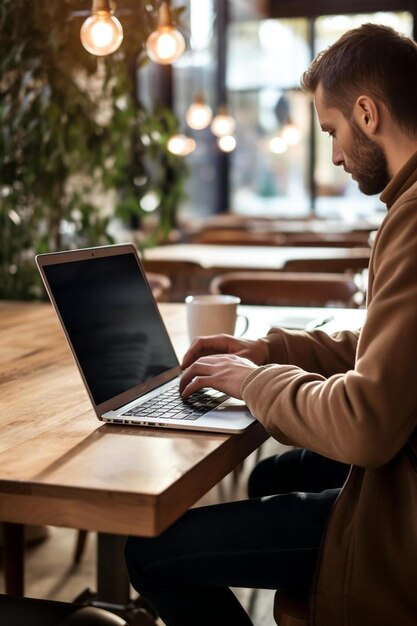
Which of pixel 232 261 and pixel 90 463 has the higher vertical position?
pixel 90 463

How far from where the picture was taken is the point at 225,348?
1.62 m

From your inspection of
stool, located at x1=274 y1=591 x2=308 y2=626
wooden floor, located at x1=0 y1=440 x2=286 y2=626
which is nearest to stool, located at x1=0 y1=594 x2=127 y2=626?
stool, located at x1=274 y1=591 x2=308 y2=626

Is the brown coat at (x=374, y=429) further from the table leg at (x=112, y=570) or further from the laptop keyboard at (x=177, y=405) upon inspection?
the table leg at (x=112, y=570)

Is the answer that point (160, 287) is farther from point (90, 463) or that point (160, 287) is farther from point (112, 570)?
point (90, 463)

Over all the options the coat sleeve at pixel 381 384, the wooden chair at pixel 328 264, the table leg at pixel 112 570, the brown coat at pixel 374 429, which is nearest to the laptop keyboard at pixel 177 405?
the brown coat at pixel 374 429

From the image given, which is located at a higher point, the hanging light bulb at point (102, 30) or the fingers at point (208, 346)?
the hanging light bulb at point (102, 30)

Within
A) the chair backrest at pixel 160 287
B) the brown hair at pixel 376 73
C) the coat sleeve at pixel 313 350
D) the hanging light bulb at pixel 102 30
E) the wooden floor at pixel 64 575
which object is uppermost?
the hanging light bulb at pixel 102 30

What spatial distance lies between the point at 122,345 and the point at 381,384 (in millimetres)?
574

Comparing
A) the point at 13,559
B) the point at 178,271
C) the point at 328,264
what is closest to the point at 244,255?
the point at 178,271

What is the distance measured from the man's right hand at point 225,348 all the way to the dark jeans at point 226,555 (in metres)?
0.32

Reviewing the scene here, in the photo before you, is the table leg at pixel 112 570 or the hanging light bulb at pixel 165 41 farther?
the hanging light bulb at pixel 165 41

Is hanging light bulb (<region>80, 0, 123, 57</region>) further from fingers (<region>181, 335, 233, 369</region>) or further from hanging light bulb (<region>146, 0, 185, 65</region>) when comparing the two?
fingers (<region>181, 335, 233, 369</region>)

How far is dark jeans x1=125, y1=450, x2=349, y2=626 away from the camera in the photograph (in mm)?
1307

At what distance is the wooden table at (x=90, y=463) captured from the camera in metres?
1.05
